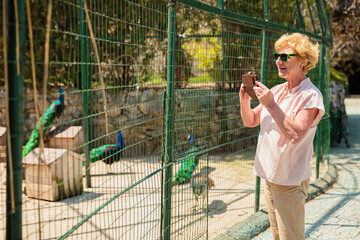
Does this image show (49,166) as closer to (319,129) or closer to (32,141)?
(32,141)

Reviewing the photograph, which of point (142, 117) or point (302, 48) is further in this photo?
point (142, 117)

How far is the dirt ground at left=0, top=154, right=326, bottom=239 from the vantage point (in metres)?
3.31

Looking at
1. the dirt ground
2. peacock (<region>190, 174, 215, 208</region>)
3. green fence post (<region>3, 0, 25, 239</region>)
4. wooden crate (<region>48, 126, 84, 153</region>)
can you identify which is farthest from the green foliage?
green fence post (<region>3, 0, 25, 239</region>)

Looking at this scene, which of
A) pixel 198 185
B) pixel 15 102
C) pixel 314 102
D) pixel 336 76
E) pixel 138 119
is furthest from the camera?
pixel 336 76

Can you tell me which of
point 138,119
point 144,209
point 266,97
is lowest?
point 144,209

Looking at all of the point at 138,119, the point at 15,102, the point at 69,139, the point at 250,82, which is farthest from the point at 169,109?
the point at 138,119

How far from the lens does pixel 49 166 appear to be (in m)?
4.52

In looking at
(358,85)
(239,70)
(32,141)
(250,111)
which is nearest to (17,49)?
(250,111)

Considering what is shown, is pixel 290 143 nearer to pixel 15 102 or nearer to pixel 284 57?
pixel 284 57

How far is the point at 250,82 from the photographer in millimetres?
2477

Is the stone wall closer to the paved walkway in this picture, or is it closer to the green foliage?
the paved walkway

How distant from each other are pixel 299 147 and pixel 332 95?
283 inches

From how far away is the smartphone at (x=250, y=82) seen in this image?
2.46 m

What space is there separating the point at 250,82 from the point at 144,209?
1.71 meters
